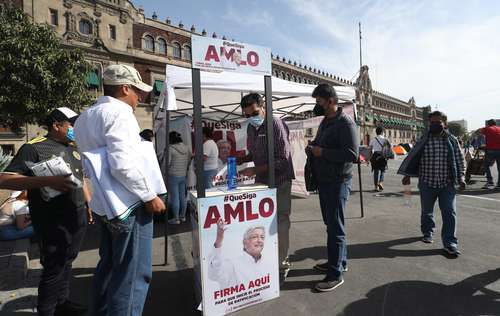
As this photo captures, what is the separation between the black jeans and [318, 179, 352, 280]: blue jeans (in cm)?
236

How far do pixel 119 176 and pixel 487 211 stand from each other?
7.19 m

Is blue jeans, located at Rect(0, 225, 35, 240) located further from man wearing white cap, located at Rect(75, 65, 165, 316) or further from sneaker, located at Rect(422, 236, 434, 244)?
sneaker, located at Rect(422, 236, 434, 244)

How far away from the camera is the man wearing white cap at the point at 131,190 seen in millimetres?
1766

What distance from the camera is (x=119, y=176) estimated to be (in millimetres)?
1743

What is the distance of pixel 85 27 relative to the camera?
2695 cm

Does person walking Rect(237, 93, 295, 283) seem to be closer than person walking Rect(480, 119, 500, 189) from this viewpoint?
Yes

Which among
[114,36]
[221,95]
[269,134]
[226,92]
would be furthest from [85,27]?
[269,134]

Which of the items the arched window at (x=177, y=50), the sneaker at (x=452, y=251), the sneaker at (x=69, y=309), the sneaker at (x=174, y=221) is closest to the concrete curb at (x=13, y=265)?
the sneaker at (x=69, y=309)

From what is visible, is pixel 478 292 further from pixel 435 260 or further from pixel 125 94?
pixel 125 94

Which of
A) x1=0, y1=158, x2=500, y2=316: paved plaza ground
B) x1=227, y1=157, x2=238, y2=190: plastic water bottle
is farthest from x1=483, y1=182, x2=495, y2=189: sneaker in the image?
x1=227, y1=157, x2=238, y2=190: plastic water bottle

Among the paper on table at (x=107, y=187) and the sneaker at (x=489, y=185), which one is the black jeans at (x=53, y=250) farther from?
the sneaker at (x=489, y=185)

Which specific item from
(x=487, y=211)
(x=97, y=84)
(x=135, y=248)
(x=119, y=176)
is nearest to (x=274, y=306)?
(x=135, y=248)

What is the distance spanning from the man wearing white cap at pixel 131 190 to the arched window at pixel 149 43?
32679 mm

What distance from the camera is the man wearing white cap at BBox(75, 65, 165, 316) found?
1766mm
